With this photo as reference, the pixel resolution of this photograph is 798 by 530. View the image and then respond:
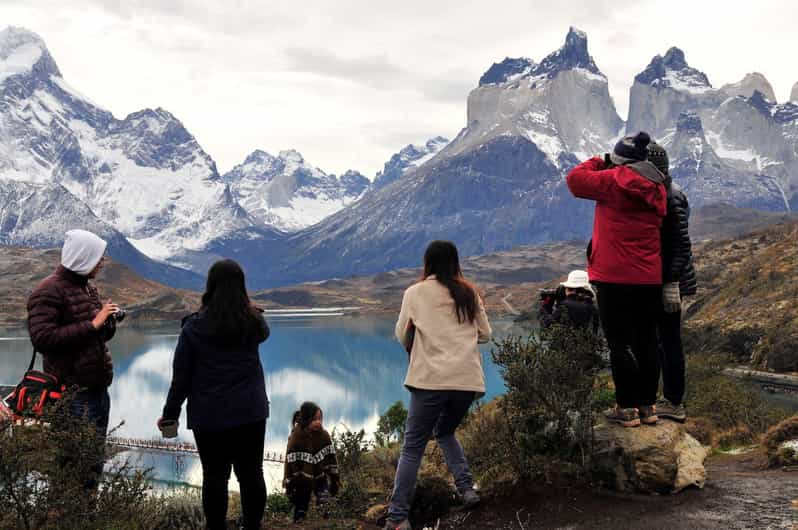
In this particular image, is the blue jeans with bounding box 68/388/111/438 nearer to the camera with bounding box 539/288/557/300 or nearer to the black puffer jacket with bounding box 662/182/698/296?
the camera with bounding box 539/288/557/300

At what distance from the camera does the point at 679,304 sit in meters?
5.83

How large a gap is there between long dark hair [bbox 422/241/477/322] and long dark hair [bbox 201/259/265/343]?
1.30 meters

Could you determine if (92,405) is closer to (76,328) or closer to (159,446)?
(76,328)

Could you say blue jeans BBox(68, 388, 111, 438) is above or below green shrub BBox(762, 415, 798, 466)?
above

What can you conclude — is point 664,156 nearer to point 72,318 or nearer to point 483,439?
point 483,439

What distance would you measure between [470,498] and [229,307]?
237cm

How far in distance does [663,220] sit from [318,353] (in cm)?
9019

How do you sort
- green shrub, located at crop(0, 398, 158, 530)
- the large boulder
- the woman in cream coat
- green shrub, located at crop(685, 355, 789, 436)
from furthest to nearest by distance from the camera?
green shrub, located at crop(685, 355, 789, 436)
the large boulder
the woman in cream coat
green shrub, located at crop(0, 398, 158, 530)

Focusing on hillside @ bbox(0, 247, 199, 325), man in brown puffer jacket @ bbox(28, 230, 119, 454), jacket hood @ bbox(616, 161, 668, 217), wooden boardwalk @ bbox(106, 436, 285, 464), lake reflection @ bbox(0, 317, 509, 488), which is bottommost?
lake reflection @ bbox(0, 317, 509, 488)

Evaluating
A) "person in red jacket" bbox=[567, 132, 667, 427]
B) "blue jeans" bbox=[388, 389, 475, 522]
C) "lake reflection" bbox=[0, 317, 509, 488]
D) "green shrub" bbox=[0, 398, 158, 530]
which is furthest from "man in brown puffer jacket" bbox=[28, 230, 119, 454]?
"lake reflection" bbox=[0, 317, 509, 488]

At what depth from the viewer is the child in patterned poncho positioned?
7797mm

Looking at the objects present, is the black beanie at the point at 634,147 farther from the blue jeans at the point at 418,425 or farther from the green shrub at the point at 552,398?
the blue jeans at the point at 418,425

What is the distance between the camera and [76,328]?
5316mm

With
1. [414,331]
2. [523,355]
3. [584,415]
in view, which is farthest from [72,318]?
[584,415]
